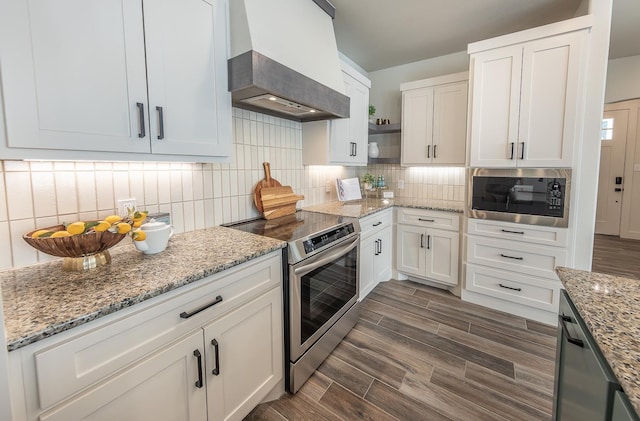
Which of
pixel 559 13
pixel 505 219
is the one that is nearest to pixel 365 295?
pixel 505 219

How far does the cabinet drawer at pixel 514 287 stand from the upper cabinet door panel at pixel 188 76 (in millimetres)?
2527

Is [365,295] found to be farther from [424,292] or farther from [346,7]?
[346,7]

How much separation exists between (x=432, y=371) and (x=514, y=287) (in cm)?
127

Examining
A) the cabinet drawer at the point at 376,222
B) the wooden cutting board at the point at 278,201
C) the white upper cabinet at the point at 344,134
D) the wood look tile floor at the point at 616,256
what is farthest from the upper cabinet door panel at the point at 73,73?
the wood look tile floor at the point at 616,256

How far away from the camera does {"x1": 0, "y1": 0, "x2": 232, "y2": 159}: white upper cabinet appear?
0.93 m

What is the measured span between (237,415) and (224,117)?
157 cm

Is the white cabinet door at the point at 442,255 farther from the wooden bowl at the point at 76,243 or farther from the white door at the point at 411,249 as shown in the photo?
the wooden bowl at the point at 76,243

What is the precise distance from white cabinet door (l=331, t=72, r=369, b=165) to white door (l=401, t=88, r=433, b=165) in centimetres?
49

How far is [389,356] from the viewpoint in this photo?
1981 mm

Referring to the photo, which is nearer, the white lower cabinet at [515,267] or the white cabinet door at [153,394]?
the white cabinet door at [153,394]

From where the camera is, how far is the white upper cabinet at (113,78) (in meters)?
0.93

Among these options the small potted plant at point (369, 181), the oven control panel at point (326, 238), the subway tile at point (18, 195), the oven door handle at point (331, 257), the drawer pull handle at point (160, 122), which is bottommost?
the oven door handle at point (331, 257)

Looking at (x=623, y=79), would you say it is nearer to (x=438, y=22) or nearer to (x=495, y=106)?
(x=495, y=106)

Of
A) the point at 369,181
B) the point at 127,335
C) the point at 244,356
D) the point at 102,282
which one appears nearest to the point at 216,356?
the point at 244,356
